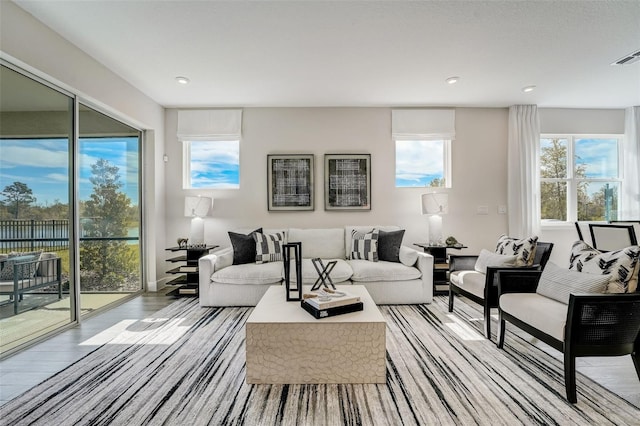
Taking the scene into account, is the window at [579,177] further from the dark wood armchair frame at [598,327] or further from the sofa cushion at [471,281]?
the dark wood armchair frame at [598,327]

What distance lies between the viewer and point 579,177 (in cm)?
453

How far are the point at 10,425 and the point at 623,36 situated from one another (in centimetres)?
518

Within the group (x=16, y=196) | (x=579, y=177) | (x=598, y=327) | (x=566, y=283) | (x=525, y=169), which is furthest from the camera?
(x=579, y=177)

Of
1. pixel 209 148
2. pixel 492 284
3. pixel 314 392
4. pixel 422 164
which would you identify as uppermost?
pixel 209 148

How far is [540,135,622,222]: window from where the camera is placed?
4.50 m

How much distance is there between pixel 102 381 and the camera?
1.87 m

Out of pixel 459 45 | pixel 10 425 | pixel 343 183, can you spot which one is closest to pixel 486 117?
pixel 459 45

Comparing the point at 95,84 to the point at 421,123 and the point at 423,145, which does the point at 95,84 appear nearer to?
the point at 421,123

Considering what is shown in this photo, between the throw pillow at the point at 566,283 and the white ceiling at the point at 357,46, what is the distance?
2.00m

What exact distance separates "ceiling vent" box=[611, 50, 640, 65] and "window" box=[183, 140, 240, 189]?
15.3 feet

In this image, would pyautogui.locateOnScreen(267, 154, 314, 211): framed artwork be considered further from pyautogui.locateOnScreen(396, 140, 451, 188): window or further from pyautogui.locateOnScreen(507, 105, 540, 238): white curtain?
pyautogui.locateOnScreen(507, 105, 540, 238): white curtain

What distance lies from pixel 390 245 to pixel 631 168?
4.10m

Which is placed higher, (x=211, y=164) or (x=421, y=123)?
(x=421, y=123)

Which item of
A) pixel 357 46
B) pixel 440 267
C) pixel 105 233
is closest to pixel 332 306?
pixel 357 46
